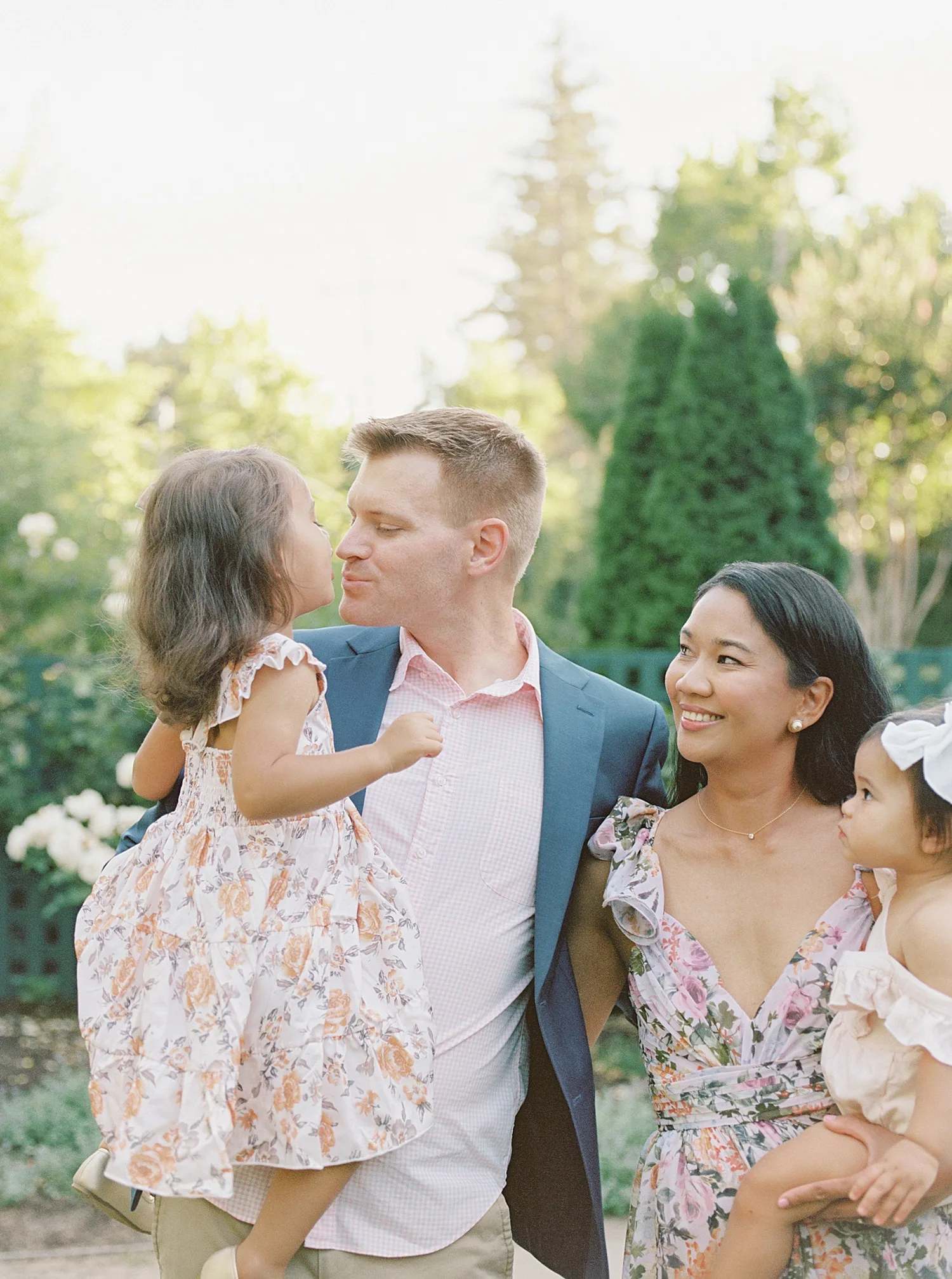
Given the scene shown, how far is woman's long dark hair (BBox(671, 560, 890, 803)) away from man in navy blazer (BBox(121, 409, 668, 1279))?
38 cm

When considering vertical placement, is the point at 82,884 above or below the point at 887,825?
below

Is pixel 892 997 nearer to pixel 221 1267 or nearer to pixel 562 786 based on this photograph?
pixel 562 786

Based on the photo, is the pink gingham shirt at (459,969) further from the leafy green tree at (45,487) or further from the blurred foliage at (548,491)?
the blurred foliage at (548,491)

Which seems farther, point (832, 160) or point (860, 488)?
point (832, 160)

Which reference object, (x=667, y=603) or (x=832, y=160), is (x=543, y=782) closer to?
(x=667, y=603)

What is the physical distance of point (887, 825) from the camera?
185 cm

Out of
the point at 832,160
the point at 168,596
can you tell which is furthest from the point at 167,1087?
the point at 832,160

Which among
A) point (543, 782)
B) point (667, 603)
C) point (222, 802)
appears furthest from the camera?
point (667, 603)

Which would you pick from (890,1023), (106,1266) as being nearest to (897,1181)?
(890,1023)

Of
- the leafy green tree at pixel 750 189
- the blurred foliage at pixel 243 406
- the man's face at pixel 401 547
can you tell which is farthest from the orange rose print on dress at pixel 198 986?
the leafy green tree at pixel 750 189

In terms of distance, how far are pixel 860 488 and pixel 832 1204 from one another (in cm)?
1779

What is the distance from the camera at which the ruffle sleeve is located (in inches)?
68.0

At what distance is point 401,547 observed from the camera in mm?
2383

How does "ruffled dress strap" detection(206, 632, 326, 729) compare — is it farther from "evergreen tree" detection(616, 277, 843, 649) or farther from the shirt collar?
"evergreen tree" detection(616, 277, 843, 649)
